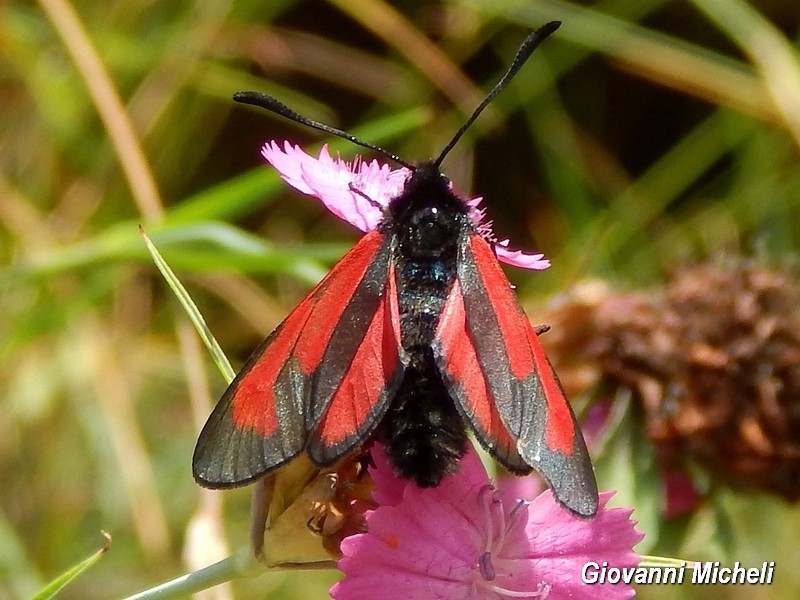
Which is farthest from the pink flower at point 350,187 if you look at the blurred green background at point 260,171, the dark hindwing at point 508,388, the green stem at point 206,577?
Answer: the blurred green background at point 260,171

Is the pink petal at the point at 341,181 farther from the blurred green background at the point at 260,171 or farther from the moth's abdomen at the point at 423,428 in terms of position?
the blurred green background at the point at 260,171

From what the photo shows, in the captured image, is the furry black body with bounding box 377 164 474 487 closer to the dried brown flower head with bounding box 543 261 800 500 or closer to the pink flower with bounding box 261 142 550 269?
the pink flower with bounding box 261 142 550 269

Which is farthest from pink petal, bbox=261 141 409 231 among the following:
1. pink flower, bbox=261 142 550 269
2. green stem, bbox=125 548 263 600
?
green stem, bbox=125 548 263 600

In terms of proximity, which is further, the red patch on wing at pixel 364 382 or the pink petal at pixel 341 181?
the pink petal at pixel 341 181

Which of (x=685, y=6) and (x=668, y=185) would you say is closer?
(x=668, y=185)

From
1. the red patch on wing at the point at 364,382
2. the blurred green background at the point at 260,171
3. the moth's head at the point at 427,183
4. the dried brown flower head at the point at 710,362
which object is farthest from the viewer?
the blurred green background at the point at 260,171

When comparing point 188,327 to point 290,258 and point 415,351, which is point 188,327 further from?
point 415,351

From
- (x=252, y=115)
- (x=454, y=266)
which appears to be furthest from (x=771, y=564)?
(x=252, y=115)

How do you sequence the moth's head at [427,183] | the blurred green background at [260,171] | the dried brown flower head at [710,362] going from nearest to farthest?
the moth's head at [427,183]
the dried brown flower head at [710,362]
the blurred green background at [260,171]
